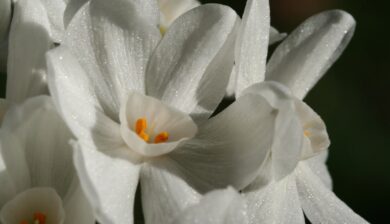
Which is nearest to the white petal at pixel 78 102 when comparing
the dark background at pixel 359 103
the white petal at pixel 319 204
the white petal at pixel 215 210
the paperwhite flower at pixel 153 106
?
the paperwhite flower at pixel 153 106

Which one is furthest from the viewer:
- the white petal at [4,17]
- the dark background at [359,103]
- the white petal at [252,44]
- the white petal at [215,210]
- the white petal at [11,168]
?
the dark background at [359,103]

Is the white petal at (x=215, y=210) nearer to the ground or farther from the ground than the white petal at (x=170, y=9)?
farther from the ground

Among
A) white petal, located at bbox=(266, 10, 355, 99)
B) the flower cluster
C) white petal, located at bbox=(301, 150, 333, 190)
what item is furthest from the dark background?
the flower cluster

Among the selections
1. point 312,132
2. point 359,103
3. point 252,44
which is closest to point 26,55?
point 252,44

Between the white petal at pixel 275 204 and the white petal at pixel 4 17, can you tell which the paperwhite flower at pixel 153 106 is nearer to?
the white petal at pixel 275 204

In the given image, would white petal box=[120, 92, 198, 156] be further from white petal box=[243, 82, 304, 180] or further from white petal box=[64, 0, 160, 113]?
white petal box=[243, 82, 304, 180]

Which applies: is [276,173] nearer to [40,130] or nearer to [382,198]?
[40,130]

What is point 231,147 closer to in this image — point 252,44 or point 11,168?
point 252,44
